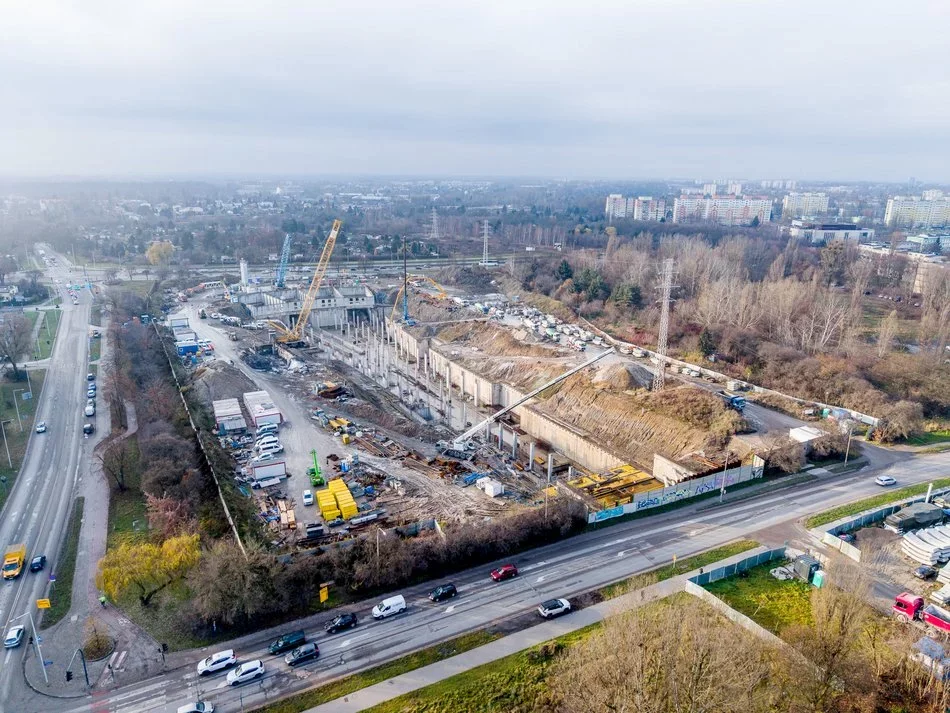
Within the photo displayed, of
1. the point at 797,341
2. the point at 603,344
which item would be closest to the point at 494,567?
the point at 603,344

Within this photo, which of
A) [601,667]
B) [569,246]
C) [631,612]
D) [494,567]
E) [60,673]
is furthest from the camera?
[569,246]

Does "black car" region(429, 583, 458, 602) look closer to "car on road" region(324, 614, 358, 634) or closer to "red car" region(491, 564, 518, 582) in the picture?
"red car" region(491, 564, 518, 582)

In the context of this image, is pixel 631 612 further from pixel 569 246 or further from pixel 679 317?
pixel 569 246

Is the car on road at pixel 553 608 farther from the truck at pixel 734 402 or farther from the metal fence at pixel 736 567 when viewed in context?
the truck at pixel 734 402

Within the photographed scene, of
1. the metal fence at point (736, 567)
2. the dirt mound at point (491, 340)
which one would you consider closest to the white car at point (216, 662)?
the metal fence at point (736, 567)

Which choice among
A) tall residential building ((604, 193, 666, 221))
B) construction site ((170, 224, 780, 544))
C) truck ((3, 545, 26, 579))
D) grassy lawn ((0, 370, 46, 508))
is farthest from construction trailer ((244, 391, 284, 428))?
tall residential building ((604, 193, 666, 221))

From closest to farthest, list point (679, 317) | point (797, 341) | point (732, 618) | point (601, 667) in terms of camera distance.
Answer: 1. point (601, 667)
2. point (732, 618)
3. point (797, 341)
4. point (679, 317)

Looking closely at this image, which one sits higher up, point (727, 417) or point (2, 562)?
point (727, 417)

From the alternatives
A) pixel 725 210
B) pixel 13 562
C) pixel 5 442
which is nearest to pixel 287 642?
pixel 13 562
